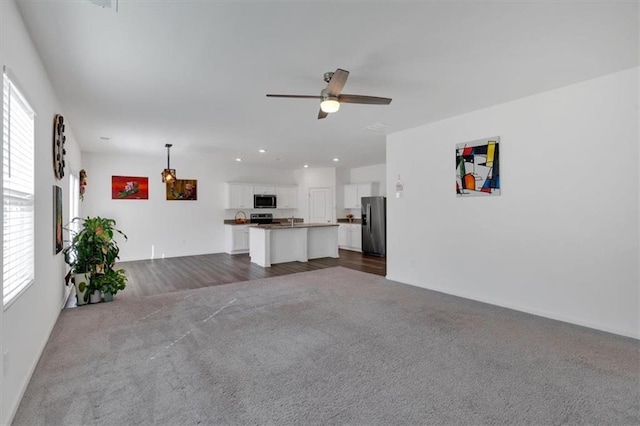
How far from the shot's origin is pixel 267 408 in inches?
77.2

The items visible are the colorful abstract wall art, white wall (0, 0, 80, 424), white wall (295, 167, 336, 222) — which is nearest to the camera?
white wall (0, 0, 80, 424)

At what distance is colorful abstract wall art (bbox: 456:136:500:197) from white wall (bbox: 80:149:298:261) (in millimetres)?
5845

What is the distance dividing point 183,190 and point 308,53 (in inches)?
256

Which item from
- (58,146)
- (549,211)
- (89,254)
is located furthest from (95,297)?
(549,211)

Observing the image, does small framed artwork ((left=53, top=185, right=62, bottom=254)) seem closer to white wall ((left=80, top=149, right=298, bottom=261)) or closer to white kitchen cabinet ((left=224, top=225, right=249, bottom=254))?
white wall ((left=80, top=149, right=298, bottom=261))

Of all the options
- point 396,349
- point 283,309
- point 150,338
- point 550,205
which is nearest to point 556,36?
point 550,205

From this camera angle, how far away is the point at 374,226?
8367 mm

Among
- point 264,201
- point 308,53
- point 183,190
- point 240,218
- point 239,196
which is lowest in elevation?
point 240,218

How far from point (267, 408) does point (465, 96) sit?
3.77 m

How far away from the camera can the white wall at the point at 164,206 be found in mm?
7082

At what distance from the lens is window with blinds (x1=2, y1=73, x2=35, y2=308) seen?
193cm

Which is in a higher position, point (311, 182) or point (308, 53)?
point (308, 53)

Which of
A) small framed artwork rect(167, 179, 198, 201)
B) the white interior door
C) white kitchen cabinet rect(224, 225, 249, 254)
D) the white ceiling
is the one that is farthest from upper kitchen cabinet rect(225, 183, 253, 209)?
the white ceiling

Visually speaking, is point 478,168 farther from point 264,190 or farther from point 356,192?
point 264,190
